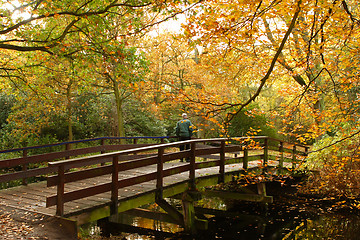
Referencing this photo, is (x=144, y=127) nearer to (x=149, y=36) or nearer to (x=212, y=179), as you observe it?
(x=149, y=36)

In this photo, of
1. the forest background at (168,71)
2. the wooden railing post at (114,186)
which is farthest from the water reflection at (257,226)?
the wooden railing post at (114,186)

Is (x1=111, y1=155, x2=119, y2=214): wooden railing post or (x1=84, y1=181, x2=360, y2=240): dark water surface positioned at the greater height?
(x1=111, y1=155, x2=119, y2=214): wooden railing post

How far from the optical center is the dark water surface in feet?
28.6

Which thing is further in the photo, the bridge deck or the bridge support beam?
the bridge support beam

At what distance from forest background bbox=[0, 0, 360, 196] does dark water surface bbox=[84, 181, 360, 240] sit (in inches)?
39.3

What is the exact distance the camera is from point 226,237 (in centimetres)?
867

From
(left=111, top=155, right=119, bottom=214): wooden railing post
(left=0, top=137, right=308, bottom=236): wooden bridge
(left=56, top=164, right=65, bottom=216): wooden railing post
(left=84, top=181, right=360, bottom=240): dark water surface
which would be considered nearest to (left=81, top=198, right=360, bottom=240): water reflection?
(left=84, top=181, right=360, bottom=240): dark water surface

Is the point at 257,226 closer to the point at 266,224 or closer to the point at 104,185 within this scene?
the point at 266,224

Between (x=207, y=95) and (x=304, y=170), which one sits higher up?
(x=207, y=95)

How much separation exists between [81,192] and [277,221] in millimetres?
7000

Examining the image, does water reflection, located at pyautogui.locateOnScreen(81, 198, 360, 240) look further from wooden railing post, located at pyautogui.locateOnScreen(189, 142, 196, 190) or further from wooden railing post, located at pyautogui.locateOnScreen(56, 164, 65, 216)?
wooden railing post, located at pyautogui.locateOnScreen(56, 164, 65, 216)

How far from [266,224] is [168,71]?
1396 centimetres

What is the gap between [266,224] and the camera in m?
9.99

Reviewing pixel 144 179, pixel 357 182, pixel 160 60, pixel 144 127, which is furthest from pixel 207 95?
pixel 160 60
